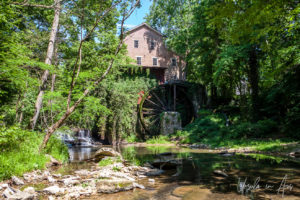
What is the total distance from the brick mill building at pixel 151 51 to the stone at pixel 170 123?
6852 millimetres

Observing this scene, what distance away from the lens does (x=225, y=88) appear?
62.1ft

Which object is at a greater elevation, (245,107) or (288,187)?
(245,107)

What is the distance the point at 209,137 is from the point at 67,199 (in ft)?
38.0

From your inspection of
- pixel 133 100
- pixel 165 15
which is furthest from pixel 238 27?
pixel 165 15

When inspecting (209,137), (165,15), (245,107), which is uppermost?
(165,15)

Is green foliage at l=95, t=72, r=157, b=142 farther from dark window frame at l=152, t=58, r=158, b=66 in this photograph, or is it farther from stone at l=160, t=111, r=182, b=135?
dark window frame at l=152, t=58, r=158, b=66

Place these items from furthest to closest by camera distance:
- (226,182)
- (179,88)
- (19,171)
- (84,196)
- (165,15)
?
1. (165,15)
2. (179,88)
3. (19,171)
4. (226,182)
5. (84,196)

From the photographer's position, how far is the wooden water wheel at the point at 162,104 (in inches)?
736

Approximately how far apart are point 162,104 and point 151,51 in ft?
28.1

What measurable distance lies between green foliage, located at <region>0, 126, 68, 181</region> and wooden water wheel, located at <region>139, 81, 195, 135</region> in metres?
12.7

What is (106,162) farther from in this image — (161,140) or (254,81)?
(254,81)

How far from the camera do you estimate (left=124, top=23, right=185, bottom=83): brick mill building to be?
80.7 ft

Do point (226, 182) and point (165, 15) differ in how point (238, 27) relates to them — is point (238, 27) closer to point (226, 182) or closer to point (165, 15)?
point (226, 182)

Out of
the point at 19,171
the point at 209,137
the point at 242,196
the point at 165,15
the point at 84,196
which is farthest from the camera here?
the point at 165,15
